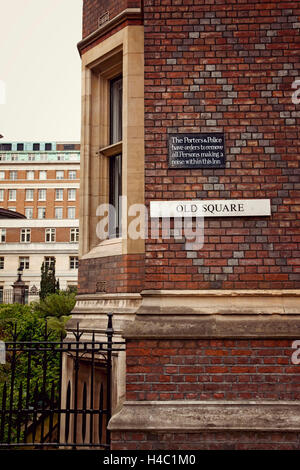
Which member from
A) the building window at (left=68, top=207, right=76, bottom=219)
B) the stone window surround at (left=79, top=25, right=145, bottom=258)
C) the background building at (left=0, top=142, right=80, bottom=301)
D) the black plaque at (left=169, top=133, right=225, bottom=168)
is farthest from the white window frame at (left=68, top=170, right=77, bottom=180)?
the black plaque at (left=169, top=133, right=225, bottom=168)

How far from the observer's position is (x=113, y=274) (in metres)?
5.80

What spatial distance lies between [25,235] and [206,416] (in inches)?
2249

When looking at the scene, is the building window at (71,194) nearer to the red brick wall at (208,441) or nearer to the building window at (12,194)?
the building window at (12,194)

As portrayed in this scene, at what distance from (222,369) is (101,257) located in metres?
2.63

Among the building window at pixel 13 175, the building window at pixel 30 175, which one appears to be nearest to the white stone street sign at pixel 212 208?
the building window at pixel 30 175

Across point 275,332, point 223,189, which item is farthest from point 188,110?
point 275,332

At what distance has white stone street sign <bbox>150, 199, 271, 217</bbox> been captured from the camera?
4.32 metres

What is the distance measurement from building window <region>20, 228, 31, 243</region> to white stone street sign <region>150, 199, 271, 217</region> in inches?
2209

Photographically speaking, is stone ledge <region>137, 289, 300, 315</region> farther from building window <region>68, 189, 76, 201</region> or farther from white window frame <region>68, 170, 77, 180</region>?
white window frame <region>68, 170, 77, 180</region>

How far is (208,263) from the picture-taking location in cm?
425

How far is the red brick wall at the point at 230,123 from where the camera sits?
4.25 metres
